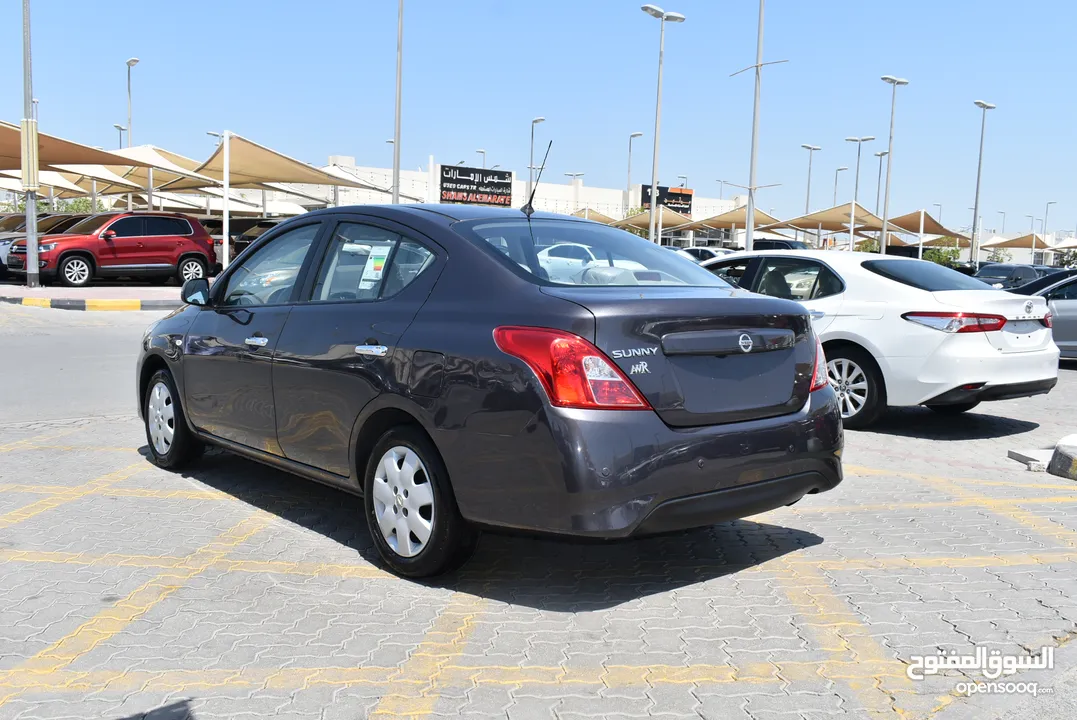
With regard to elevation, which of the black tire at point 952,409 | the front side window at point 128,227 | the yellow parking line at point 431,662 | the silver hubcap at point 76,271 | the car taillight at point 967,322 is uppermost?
the front side window at point 128,227

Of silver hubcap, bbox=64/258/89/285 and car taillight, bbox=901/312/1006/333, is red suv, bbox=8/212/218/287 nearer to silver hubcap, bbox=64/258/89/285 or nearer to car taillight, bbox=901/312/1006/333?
silver hubcap, bbox=64/258/89/285

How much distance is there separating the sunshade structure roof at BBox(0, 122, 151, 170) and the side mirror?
64.6ft

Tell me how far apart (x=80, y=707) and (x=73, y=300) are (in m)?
17.1

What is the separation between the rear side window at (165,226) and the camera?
2319 cm

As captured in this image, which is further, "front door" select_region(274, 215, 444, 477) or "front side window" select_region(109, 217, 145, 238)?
"front side window" select_region(109, 217, 145, 238)

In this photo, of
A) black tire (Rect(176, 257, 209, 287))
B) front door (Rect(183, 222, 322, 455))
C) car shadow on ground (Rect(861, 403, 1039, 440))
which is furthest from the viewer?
black tire (Rect(176, 257, 209, 287))

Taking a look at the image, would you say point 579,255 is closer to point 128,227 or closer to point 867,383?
point 867,383

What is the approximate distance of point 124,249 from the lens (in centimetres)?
2273

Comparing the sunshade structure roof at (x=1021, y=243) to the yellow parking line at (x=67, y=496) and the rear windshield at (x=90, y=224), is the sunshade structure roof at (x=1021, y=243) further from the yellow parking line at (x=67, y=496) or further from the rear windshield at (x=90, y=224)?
the yellow parking line at (x=67, y=496)

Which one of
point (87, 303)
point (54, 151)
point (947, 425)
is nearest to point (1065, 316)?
point (947, 425)

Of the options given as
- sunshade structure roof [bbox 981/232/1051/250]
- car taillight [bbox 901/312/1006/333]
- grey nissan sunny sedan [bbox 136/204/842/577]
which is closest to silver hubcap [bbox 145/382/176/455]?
grey nissan sunny sedan [bbox 136/204/842/577]

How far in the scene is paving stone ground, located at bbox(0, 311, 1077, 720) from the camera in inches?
123

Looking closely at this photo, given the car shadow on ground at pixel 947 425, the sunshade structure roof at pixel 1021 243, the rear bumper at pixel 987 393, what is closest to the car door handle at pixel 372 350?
the rear bumper at pixel 987 393

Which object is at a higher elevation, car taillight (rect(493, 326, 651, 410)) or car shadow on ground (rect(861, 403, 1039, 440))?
car taillight (rect(493, 326, 651, 410))
